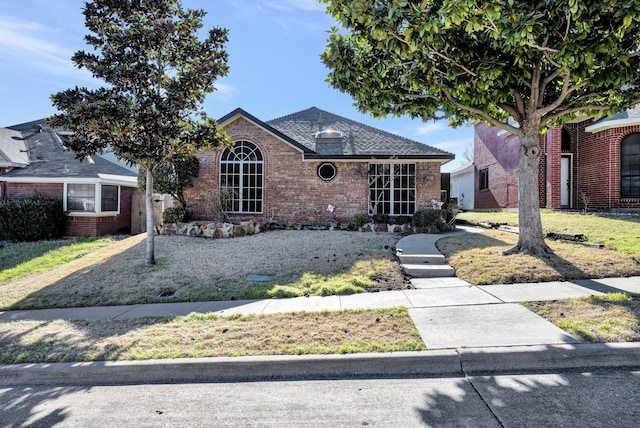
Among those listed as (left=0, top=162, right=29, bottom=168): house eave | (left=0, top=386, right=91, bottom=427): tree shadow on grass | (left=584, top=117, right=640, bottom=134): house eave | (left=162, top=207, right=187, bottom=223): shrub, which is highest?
(left=584, top=117, right=640, bottom=134): house eave

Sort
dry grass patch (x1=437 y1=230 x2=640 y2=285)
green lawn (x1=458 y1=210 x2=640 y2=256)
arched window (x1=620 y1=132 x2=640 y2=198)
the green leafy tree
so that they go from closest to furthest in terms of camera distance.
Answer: dry grass patch (x1=437 y1=230 x2=640 y2=285) → green lawn (x1=458 y1=210 x2=640 y2=256) → the green leafy tree → arched window (x1=620 y1=132 x2=640 y2=198)

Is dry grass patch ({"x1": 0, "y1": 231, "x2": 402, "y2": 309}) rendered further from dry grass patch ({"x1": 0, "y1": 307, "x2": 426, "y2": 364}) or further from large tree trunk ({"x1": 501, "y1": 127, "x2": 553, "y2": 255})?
large tree trunk ({"x1": 501, "y1": 127, "x2": 553, "y2": 255})

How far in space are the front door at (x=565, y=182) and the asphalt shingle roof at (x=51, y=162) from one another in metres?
19.7

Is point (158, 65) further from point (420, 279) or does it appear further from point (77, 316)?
point (420, 279)

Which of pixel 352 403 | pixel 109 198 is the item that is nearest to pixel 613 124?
pixel 352 403

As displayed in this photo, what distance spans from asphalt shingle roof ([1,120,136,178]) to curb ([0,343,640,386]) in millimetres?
12570

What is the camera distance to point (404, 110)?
8.05 meters

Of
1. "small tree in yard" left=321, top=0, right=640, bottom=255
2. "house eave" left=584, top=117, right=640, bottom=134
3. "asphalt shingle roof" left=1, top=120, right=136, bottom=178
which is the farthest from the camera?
"asphalt shingle roof" left=1, top=120, right=136, bottom=178

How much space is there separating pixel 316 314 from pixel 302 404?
2.05 m

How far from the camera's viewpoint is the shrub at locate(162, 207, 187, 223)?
13305 mm

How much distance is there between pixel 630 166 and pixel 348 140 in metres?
10.6

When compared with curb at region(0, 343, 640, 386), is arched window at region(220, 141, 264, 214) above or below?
above

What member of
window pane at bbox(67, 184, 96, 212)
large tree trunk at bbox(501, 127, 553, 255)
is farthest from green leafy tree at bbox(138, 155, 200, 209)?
large tree trunk at bbox(501, 127, 553, 255)

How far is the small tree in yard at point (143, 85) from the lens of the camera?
294 inches
